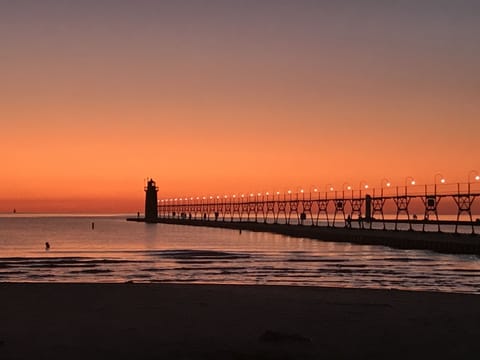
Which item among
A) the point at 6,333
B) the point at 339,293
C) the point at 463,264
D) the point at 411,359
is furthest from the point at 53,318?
the point at 463,264

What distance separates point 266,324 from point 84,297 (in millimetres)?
7703

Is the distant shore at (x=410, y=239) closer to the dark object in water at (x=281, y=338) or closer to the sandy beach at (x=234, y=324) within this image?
the sandy beach at (x=234, y=324)

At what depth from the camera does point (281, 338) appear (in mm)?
14133

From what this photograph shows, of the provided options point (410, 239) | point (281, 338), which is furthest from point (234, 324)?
point (410, 239)

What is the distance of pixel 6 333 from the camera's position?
48.2ft

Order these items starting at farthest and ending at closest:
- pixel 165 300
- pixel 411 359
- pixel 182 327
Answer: pixel 165 300 → pixel 182 327 → pixel 411 359

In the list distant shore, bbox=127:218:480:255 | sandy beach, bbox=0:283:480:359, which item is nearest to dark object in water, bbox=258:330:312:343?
sandy beach, bbox=0:283:480:359

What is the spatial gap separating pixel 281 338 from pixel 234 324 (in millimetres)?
2240

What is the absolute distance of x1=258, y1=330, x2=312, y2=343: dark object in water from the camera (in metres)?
14.0

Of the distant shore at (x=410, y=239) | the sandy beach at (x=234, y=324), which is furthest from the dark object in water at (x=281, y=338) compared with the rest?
the distant shore at (x=410, y=239)

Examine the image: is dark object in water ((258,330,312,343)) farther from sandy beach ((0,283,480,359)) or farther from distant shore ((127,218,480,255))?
distant shore ((127,218,480,255))

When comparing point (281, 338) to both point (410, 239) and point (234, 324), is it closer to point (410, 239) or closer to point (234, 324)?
point (234, 324)

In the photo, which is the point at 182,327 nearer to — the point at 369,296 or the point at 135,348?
the point at 135,348

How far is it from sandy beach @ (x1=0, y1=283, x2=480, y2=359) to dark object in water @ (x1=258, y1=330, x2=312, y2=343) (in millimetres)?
21
